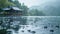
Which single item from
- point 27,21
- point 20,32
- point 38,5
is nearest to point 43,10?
point 38,5

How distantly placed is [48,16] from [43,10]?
0.12 metres

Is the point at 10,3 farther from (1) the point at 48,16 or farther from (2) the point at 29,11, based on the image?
(1) the point at 48,16

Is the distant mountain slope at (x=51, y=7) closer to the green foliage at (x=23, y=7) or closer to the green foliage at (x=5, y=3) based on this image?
the green foliage at (x=23, y=7)

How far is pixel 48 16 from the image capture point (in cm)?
232

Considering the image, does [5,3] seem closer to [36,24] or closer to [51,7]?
[36,24]

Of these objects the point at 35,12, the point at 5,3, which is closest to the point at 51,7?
the point at 35,12

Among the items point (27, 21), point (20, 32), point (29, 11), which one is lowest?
point (20, 32)

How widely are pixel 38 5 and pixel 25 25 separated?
35cm

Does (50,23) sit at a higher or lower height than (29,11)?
lower

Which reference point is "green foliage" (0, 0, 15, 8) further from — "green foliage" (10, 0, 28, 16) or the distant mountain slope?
the distant mountain slope

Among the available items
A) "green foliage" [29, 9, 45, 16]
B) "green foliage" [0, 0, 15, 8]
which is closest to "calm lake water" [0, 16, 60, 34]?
"green foliage" [29, 9, 45, 16]

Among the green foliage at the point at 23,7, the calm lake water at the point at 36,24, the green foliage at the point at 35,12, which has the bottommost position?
the calm lake water at the point at 36,24

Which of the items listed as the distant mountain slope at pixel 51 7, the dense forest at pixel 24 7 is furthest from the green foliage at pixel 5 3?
the distant mountain slope at pixel 51 7

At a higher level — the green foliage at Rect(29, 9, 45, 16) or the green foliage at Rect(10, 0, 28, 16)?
the green foliage at Rect(10, 0, 28, 16)
